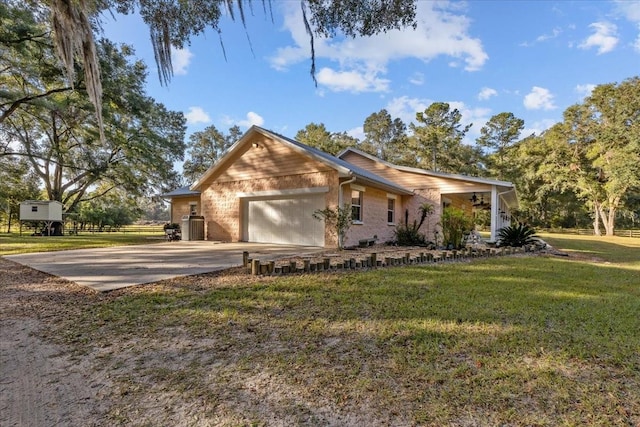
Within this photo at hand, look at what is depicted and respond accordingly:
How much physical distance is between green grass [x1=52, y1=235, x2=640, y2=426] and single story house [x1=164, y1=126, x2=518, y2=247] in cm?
684

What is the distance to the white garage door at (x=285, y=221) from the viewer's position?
485 inches

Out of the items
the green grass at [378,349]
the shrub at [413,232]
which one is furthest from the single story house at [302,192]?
the green grass at [378,349]

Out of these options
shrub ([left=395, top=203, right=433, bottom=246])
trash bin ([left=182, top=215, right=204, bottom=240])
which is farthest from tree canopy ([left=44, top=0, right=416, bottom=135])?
trash bin ([left=182, top=215, right=204, bottom=240])

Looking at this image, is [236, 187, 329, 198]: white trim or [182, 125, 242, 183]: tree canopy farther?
[182, 125, 242, 183]: tree canopy

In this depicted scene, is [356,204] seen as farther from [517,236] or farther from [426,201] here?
[517,236]

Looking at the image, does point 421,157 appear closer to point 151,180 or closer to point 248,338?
point 151,180

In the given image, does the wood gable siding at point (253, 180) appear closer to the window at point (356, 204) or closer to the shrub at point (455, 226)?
the window at point (356, 204)

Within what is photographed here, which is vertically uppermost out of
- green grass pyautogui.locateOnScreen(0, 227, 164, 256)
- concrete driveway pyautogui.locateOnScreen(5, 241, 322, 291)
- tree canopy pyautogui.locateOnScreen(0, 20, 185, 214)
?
tree canopy pyautogui.locateOnScreen(0, 20, 185, 214)

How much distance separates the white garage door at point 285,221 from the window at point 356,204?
4.05ft

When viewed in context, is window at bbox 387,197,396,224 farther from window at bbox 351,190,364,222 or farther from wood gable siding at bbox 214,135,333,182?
wood gable siding at bbox 214,135,333,182

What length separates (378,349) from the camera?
310cm

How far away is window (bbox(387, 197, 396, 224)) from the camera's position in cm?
1470

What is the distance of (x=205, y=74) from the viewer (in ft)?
24.5

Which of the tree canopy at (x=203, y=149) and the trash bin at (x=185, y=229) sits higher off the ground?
the tree canopy at (x=203, y=149)
